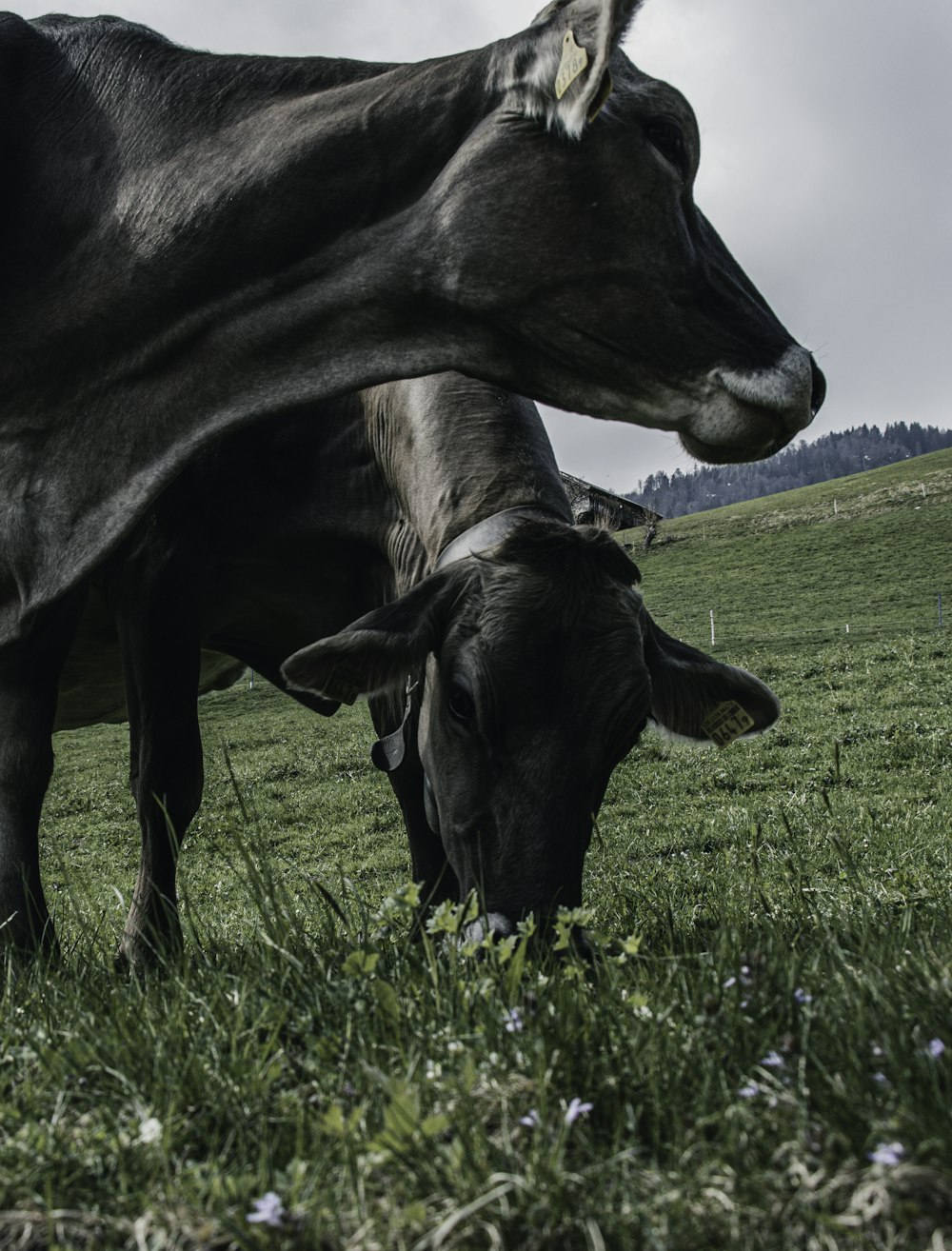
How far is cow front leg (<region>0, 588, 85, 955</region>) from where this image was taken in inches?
198

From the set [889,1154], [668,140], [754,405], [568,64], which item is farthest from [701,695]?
[889,1154]

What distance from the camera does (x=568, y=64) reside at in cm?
388

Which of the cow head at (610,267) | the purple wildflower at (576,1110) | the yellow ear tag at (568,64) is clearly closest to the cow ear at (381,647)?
the cow head at (610,267)

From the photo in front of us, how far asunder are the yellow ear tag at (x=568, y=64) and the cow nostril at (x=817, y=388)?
1.25 meters

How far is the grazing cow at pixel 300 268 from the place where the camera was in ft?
13.5

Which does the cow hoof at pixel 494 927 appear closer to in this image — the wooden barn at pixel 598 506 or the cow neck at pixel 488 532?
the cow neck at pixel 488 532

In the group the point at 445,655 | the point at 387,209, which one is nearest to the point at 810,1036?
the point at 445,655

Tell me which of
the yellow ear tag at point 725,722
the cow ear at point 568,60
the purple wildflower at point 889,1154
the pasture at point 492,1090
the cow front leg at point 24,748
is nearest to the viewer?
the purple wildflower at point 889,1154

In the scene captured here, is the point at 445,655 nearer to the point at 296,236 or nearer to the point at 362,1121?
the point at 296,236

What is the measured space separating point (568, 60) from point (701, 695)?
9.20ft

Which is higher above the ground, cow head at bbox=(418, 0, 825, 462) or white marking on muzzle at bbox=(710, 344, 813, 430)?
cow head at bbox=(418, 0, 825, 462)

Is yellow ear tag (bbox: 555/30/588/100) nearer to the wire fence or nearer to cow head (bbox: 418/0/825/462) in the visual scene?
cow head (bbox: 418/0/825/462)

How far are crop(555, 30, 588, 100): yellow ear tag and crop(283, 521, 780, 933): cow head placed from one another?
173 centimetres

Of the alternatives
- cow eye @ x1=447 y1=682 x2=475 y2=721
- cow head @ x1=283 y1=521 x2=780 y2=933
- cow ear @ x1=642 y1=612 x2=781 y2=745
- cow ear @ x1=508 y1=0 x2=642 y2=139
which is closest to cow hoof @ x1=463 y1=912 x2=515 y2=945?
cow head @ x1=283 y1=521 x2=780 y2=933
